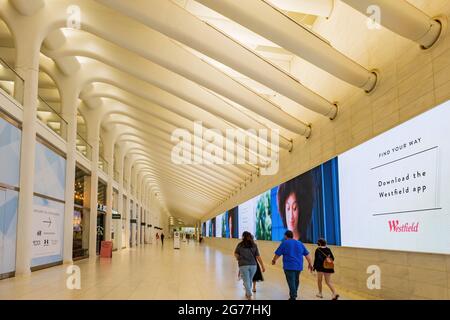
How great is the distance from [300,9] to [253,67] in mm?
1651

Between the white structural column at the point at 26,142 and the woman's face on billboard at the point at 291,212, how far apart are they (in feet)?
25.0

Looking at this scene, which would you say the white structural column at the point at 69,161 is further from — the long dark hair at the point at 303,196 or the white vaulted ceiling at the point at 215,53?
the long dark hair at the point at 303,196

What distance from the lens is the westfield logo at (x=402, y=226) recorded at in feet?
21.9

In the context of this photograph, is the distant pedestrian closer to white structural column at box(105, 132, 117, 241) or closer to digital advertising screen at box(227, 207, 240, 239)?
white structural column at box(105, 132, 117, 241)

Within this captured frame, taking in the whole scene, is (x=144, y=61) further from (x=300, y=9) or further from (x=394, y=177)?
(x=394, y=177)

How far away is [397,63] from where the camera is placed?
24.8ft

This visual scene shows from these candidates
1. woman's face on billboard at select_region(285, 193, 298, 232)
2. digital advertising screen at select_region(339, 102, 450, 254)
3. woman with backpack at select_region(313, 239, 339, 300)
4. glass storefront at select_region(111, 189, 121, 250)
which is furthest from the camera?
glass storefront at select_region(111, 189, 121, 250)

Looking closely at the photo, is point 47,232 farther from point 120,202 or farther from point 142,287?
point 120,202

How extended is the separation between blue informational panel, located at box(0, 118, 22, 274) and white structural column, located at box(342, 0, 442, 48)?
8.22 m

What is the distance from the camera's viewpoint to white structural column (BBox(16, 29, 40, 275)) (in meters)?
10.8

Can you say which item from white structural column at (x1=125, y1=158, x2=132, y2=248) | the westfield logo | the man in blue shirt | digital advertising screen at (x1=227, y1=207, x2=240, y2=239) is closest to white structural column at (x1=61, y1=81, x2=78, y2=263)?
the man in blue shirt

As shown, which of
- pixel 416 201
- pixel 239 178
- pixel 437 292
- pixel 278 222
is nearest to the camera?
pixel 437 292

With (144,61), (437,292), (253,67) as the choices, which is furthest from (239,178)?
(437,292)

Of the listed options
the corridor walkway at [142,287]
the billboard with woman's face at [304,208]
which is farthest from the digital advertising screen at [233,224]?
the corridor walkway at [142,287]
